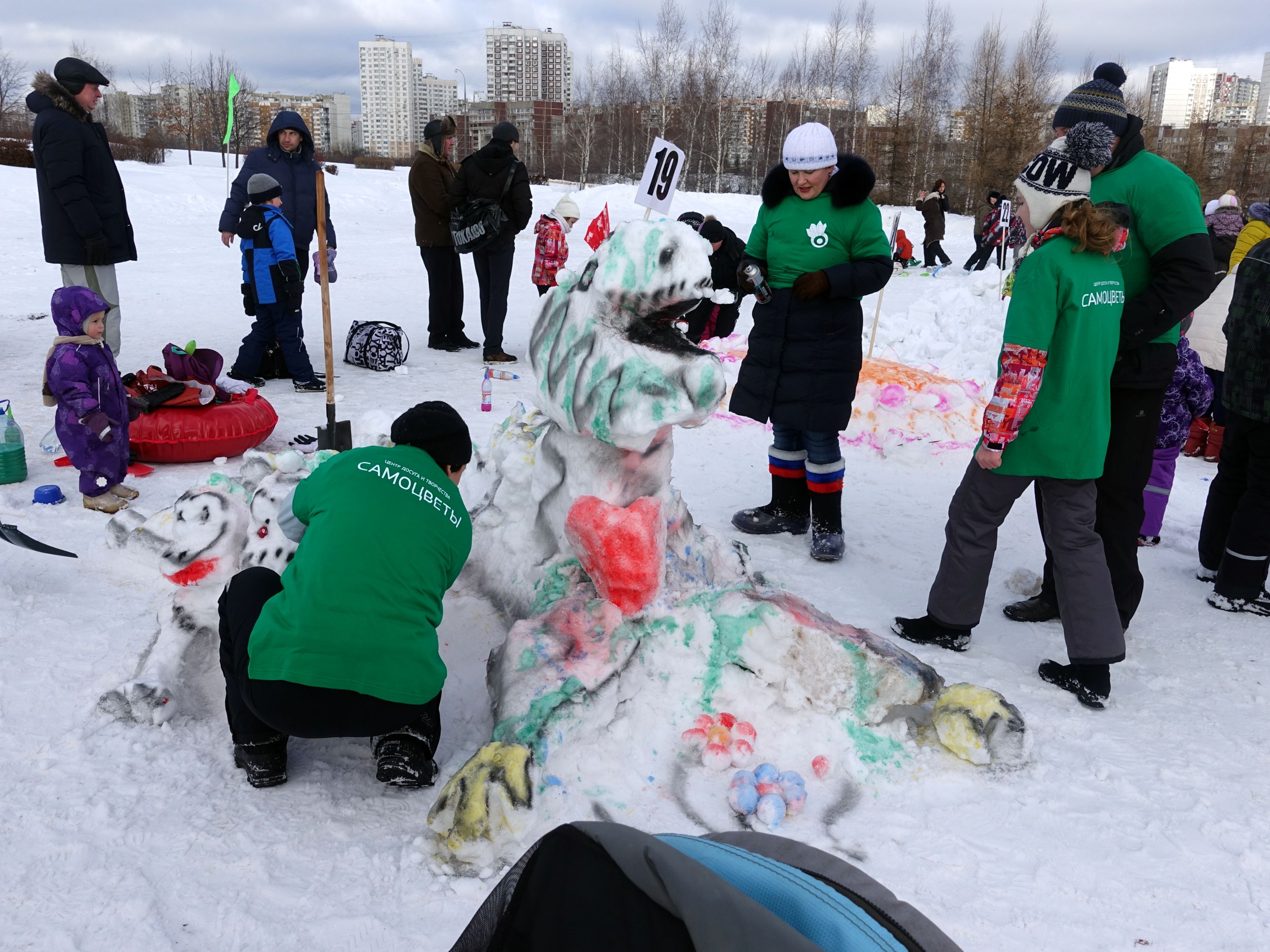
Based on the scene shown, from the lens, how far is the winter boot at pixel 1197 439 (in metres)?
6.30

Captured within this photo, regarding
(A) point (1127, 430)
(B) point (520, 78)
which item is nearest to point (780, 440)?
(A) point (1127, 430)

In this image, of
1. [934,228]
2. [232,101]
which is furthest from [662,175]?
[934,228]

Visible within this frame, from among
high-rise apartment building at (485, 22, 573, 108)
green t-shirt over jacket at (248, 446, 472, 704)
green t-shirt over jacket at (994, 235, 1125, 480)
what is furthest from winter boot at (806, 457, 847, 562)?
high-rise apartment building at (485, 22, 573, 108)

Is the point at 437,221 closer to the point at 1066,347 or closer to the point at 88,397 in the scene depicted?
the point at 88,397

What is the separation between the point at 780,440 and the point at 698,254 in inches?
79.6

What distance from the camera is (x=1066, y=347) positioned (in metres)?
2.90

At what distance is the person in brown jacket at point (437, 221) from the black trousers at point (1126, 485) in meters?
5.89

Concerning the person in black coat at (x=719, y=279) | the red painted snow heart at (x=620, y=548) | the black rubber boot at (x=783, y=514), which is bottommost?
the black rubber boot at (x=783, y=514)

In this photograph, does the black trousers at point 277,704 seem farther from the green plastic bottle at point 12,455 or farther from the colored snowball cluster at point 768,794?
the green plastic bottle at point 12,455

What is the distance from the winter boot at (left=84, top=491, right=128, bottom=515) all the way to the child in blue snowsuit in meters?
2.35

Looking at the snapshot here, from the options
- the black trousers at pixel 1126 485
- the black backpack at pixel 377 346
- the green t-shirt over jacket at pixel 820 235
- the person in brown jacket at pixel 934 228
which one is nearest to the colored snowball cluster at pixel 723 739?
the black trousers at pixel 1126 485

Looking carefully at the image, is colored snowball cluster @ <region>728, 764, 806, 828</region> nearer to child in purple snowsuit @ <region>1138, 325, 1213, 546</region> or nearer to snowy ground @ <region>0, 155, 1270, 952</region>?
snowy ground @ <region>0, 155, 1270, 952</region>

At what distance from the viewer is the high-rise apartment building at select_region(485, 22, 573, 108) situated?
58.9 m

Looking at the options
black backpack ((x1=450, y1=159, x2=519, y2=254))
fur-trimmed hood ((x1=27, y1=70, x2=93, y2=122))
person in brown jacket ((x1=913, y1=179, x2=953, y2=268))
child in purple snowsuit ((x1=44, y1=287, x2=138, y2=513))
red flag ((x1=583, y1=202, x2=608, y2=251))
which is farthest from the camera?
person in brown jacket ((x1=913, y1=179, x2=953, y2=268))
